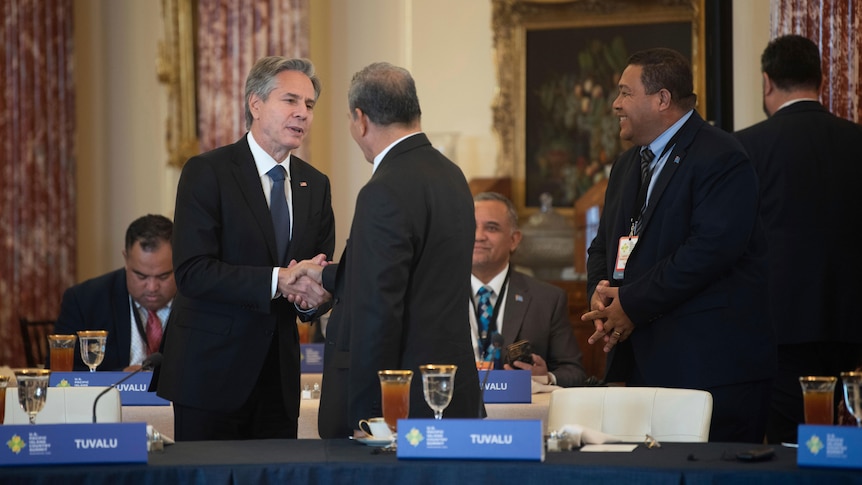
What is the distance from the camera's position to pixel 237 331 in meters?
3.79

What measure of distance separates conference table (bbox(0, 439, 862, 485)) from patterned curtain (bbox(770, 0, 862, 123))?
11.6 ft

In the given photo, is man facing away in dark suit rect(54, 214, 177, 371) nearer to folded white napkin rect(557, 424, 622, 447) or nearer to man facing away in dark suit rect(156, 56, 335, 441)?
man facing away in dark suit rect(156, 56, 335, 441)

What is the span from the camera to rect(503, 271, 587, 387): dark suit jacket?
532 centimetres

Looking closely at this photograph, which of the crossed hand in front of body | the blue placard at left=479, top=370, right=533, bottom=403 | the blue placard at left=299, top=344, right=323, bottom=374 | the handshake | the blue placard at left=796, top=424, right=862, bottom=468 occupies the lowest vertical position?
the blue placard at left=299, top=344, right=323, bottom=374

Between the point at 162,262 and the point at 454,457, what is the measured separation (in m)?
2.77

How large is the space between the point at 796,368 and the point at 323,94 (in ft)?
17.3

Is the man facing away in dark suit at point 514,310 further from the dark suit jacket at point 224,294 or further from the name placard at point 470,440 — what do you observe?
the name placard at point 470,440

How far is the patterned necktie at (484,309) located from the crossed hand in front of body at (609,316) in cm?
129

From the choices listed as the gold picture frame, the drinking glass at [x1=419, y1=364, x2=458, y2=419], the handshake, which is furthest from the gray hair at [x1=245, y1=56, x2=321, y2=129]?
the gold picture frame

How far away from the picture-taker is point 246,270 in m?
3.73

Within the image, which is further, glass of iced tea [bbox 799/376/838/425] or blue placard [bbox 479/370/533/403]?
blue placard [bbox 479/370/533/403]

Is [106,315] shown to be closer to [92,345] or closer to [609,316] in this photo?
[92,345]

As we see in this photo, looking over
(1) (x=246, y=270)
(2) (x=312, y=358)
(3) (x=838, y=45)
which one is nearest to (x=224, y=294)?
(1) (x=246, y=270)

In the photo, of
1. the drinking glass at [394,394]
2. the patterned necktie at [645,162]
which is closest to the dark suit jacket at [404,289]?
the drinking glass at [394,394]
